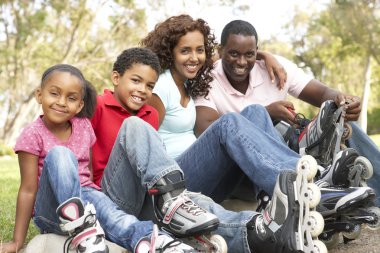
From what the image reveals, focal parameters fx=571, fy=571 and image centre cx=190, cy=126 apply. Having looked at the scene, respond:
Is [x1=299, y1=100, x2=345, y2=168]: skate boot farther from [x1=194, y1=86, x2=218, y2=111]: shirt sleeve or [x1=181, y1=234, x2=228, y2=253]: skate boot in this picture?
[x1=181, y1=234, x2=228, y2=253]: skate boot

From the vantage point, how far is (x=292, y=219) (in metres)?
2.35

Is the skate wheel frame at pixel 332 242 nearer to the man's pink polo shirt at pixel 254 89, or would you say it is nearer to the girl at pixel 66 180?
the girl at pixel 66 180

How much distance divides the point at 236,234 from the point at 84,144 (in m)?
0.94

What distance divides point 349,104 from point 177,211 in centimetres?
140

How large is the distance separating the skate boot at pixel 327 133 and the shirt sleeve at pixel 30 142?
5.05 ft

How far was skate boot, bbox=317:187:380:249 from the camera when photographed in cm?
254

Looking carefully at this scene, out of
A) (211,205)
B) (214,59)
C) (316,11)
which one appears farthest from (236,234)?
(316,11)

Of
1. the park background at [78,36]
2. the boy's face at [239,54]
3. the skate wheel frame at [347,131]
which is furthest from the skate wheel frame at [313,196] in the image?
the park background at [78,36]

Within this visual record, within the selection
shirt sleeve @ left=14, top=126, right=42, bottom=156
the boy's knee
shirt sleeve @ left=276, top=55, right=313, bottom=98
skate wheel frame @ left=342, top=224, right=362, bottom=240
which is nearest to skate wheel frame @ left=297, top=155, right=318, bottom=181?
skate wheel frame @ left=342, top=224, right=362, bottom=240

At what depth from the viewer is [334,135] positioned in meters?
3.22

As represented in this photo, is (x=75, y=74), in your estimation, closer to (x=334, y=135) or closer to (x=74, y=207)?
(x=74, y=207)

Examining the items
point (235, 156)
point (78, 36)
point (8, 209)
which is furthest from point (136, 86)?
point (78, 36)

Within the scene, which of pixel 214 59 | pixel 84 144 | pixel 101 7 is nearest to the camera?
pixel 84 144

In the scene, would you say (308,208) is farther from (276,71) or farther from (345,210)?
(276,71)
